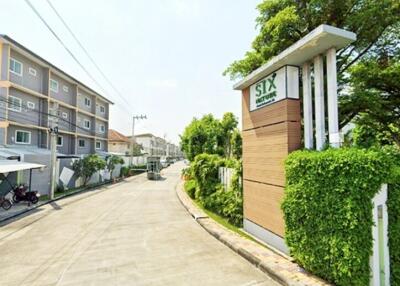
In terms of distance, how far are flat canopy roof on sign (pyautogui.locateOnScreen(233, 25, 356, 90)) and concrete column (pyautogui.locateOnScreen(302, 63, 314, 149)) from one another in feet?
0.84

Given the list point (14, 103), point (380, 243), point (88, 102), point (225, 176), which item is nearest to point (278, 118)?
point (380, 243)

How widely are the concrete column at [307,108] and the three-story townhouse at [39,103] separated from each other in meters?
18.9

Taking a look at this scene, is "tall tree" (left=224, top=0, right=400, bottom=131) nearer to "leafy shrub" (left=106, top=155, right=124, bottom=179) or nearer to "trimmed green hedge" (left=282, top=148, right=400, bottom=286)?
"trimmed green hedge" (left=282, top=148, right=400, bottom=286)

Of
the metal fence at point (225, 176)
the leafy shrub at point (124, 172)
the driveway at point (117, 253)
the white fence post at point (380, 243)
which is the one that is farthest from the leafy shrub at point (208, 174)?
the leafy shrub at point (124, 172)

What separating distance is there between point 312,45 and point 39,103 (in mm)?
24247

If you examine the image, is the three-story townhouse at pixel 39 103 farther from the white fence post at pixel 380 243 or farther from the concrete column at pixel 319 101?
the white fence post at pixel 380 243

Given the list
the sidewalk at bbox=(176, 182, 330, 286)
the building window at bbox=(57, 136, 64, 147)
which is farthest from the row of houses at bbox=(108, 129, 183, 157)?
the sidewalk at bbox=(176, 182, 330, 286)

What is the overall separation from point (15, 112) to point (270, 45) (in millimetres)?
19597

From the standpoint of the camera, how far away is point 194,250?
6.70 m

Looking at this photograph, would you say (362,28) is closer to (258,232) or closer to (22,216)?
(258,232)

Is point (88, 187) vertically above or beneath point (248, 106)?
beneath

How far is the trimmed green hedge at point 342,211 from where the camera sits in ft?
13.0

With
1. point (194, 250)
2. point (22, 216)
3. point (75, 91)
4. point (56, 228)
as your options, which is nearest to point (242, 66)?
point (194, 250)

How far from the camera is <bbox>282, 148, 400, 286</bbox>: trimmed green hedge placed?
395cm
